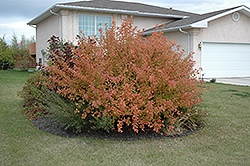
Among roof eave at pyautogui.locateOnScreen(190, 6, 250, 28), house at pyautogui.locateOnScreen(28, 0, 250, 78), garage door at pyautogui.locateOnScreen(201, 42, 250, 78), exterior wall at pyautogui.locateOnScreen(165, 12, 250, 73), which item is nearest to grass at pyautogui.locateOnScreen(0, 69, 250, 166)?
roof eave at pyautogui.locateOnScreen(190, 6, 250, 28)

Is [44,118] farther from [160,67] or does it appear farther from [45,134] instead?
[160,67]

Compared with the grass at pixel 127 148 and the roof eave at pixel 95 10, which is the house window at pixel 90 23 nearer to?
the roof eave at pixel 95 10

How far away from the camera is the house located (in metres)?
15.4

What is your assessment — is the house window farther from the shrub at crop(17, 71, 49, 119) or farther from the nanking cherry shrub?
the nanking cherry shrub

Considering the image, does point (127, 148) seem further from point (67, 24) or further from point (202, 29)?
point (202, 29)

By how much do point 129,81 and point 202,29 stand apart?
1171 centimetres

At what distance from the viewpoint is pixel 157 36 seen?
18.8 ft

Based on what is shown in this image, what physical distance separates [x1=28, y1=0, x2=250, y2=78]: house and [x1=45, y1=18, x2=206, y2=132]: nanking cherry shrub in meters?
9.87

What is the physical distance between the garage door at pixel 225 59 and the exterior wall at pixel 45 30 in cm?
952

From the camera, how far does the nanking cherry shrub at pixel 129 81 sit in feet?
15.8

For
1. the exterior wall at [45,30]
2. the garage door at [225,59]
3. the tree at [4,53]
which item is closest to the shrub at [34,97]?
the exterior wall at [45,30]

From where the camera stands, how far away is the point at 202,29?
15539 millimetres

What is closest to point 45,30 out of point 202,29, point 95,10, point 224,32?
point 95,10

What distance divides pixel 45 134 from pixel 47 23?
15.0 metres
